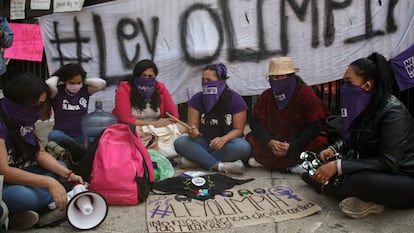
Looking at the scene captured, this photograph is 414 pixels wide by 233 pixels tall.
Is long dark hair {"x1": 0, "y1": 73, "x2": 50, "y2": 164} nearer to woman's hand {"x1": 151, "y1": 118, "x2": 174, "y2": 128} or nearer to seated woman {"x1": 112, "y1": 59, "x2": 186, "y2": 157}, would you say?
seated woman {"x1": 112, "y1": 59, "x2": 186, "y2": 157}

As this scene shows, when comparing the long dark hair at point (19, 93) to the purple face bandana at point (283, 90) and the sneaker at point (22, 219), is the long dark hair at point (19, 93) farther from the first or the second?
the purple face bandana at point (283, 90)

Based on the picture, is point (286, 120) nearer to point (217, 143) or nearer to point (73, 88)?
point (217, 143)

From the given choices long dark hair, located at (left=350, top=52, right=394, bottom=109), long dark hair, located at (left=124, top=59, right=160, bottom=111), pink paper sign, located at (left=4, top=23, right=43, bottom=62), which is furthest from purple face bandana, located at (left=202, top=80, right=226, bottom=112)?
pink paper sign, located at (left=4, top=23, right=43, bottom=62)

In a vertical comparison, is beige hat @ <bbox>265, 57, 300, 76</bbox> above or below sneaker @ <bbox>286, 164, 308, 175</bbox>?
above

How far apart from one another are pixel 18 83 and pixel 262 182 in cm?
198

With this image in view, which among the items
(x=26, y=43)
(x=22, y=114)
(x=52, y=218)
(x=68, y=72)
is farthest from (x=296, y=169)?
(x=26, y=43)

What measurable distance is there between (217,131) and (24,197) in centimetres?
185

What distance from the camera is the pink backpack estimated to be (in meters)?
3.00

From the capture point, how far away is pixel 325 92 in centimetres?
565

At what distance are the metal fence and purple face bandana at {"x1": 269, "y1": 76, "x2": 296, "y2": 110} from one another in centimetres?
134

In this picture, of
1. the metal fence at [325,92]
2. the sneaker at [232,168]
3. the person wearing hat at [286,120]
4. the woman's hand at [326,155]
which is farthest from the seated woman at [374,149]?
the metal fence at [325,92]

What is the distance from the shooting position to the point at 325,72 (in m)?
4.95

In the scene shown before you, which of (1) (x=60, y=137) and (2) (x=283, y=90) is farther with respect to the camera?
(1) (x=60, y=137)

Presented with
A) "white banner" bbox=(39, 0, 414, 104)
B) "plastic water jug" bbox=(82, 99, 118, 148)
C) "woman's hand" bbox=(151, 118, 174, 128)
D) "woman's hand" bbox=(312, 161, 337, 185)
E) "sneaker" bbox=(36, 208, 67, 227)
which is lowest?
"sneaker" bbox=(36, 208, 67, 227)
